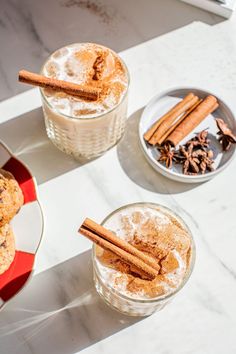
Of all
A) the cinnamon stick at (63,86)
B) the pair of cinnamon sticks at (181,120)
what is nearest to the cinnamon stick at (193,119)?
the pair of cinnamon sticks at (181,120)

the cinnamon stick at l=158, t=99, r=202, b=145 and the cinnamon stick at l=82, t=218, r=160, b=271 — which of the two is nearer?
the cinnamon stick at l=82, t=218, r=160, b=271

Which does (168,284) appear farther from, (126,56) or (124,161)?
(126,56)

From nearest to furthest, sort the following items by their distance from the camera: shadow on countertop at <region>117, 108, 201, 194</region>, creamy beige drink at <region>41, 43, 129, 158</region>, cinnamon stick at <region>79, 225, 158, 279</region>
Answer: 1. cinnamon stick at <region>79, 225, 158, 279</region>
2. creamy beige drink at <region>41, 43, 129, 158</region>
3. shadow on countertop at <region>117, 108, 201, 194</region>

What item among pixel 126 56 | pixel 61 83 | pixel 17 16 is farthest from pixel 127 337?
pixel 17 16

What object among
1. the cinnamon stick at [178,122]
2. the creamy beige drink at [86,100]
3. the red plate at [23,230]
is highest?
the creamy beige drink at [86,100]

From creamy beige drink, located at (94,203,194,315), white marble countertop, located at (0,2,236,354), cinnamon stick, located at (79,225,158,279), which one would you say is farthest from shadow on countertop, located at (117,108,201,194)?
cinnamon stick, located at (79,225,158,279)

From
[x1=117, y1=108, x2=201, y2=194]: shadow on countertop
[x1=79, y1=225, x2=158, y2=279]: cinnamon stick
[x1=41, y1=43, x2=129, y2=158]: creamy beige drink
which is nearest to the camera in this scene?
[x1=79, y1=225, x2=158, y2=279]: cinnamon stick

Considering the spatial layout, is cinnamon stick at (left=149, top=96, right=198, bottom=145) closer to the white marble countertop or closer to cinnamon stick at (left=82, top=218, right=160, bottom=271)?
the white marble countertop

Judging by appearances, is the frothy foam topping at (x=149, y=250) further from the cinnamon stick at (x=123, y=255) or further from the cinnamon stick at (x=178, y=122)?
the cinnamon stick at (x=178, y=122)
